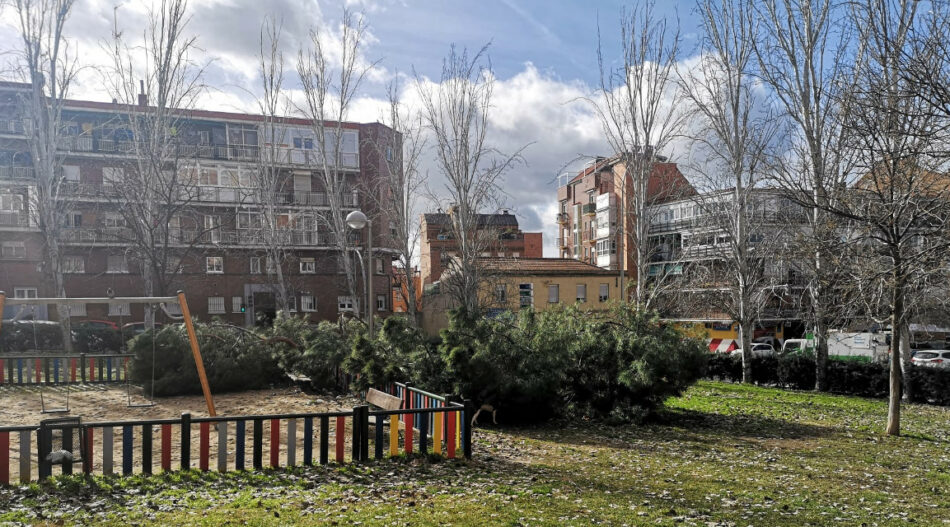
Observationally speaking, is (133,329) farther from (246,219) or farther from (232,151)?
(232,151)

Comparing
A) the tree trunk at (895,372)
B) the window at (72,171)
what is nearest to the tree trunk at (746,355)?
the tree trunk at (895,372)

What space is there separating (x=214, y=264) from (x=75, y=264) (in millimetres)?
8205

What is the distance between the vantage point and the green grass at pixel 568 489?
630 cm

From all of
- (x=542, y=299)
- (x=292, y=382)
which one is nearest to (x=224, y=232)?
(x=542, y=299)

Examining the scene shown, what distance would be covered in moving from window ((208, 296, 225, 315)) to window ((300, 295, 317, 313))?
5.29m

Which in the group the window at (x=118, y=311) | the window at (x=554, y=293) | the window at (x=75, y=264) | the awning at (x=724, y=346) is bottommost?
the awning at (x=724, y=346)

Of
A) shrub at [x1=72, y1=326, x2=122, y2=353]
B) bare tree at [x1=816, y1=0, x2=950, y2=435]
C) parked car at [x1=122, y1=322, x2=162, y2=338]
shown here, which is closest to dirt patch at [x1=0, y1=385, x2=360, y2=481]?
bare tree at [x1=816, y1=0, x2=950, y2=435]

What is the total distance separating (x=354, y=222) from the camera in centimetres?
1391

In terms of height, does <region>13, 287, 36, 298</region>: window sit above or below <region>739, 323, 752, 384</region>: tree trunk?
above

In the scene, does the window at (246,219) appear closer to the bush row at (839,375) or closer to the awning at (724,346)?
the awning at (724,346)

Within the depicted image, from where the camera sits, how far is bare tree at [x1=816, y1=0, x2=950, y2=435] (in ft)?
26.1

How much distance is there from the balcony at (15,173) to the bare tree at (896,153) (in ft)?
135

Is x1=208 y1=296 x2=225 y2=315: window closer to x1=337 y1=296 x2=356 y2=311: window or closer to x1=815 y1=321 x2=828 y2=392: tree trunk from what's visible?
x1=337 y1=296 x2=356 y2=311: window

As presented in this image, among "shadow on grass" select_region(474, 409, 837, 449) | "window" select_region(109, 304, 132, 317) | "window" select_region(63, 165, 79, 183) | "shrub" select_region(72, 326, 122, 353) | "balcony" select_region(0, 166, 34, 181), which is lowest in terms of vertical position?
"shadow on grass" select_region(474, 409, 837, 449)
